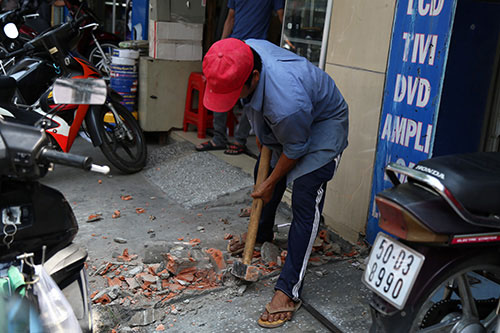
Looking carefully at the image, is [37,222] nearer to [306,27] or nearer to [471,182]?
[471,182]

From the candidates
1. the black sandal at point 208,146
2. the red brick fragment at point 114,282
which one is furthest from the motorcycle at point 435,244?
the black sandal at point 208,146

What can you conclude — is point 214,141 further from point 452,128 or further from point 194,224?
point 452,128

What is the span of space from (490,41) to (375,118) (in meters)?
0.93

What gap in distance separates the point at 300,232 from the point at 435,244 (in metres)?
1.09

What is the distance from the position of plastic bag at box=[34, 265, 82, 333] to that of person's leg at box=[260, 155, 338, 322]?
4.87ft

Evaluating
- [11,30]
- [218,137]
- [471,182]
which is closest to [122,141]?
[218,137]

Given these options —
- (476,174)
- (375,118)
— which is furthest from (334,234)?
(476,174)

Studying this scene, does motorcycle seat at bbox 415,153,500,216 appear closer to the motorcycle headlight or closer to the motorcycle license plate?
the motorcycle license plate

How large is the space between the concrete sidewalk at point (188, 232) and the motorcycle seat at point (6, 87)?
1.14 m

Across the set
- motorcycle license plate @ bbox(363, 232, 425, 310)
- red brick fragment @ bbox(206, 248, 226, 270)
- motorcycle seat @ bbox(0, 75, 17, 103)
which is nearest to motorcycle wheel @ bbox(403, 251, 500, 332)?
motorcycle license plate @ bbox(363, 232, 425, 310)

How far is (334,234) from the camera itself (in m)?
4.31

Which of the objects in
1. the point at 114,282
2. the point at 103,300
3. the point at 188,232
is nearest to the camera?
the point at 103,300

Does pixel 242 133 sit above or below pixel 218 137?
above

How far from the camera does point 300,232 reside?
312 cm
